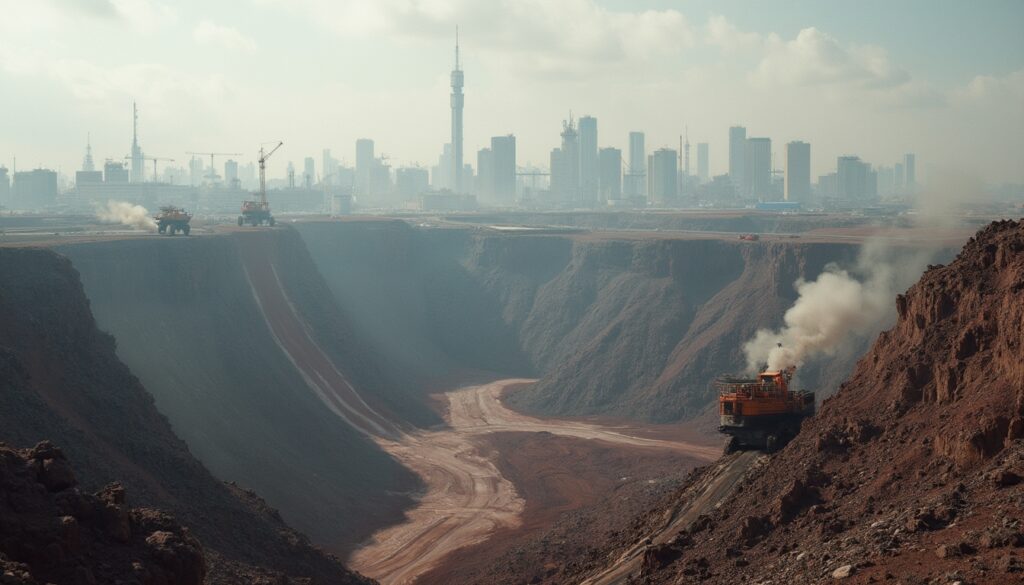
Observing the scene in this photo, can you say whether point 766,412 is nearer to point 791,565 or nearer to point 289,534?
point 791,565

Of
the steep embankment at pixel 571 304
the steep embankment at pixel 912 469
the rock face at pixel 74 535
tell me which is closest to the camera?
the rock face at pixel 74 535

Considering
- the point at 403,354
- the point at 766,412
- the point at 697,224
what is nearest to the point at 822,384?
the point at 766,412

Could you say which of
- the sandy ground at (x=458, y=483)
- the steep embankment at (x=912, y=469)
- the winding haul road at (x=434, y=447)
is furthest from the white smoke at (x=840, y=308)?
the winding haul road at (x=434, y=447)

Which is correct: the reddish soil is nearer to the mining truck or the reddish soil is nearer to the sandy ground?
the sandy ground

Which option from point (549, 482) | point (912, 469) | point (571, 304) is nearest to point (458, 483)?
point (549, 482)

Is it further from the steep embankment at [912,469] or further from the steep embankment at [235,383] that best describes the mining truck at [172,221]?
the steep embankment at [912,469]

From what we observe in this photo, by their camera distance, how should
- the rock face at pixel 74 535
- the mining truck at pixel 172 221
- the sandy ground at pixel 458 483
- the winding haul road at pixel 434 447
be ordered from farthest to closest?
the mining truck at pixel 172 221
the winding haul road at pixel 434 447
the sandy ground at pixel 458 483
the rock face at pixel 74 535

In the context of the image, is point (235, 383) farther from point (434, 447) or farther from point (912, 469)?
point (912, 469)

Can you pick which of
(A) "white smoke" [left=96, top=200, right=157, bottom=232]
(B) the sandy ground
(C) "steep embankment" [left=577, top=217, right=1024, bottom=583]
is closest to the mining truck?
(A) "white smoke" [left=96, top=200, right=157, bottom=232]
